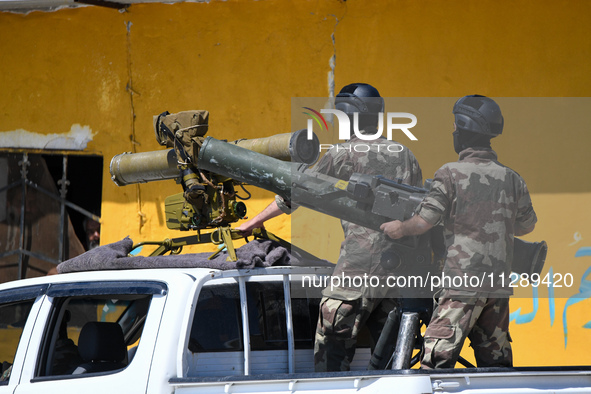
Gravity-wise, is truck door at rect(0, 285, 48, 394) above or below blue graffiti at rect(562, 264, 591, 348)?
below

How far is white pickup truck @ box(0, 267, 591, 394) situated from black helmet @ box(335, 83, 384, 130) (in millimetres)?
783

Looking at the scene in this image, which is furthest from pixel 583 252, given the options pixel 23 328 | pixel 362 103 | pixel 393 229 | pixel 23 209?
pixel 23 209

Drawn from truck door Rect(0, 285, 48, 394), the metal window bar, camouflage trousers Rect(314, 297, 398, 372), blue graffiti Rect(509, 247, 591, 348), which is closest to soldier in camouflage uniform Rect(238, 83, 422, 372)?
camouflage trousers Rect(314, 297, 398, 372)

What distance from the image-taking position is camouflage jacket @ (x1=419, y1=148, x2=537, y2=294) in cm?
294

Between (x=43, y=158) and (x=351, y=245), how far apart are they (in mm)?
4194

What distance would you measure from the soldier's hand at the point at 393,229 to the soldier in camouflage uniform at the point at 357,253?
0.16 meters

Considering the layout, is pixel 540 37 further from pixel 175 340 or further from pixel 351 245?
pixel 175 340

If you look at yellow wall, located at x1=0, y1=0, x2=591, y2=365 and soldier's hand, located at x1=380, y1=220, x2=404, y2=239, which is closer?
soldier's hand, located at x1=380, y1=220, x2=404, y2=239

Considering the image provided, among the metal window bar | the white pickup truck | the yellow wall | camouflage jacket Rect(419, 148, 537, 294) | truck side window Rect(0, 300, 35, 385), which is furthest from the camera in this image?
the metal window bar

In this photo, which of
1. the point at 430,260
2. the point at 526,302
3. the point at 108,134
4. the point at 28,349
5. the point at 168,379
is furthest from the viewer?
the point at 108,134

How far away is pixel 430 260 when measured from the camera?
320 cm

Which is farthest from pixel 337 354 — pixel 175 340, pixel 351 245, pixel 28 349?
pixel 28 349

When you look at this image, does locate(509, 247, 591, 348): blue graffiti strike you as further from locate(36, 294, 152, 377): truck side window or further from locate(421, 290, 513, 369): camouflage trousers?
locate(36, 294, 152, 377): truck side window

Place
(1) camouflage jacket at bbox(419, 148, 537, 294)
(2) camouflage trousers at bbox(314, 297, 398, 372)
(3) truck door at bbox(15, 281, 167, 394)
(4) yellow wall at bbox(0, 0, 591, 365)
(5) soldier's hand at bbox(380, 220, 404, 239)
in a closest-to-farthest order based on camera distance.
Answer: (3) truck door at bbox(15, 281, 167, 394) → (1) camouflage jacket at bbox(419, 148, 537, 294) → (5) soldier's hand at bbox(380, 220, 404, 239) → (2) camouflage trousers at bbox(314, 297, 398, 372) → (4) yellow wall at bbox(0, 0, 591, 365)
